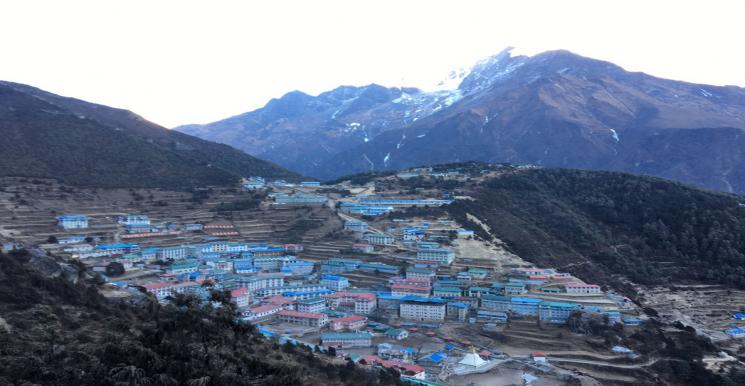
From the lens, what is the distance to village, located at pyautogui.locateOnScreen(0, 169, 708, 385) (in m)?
28.8

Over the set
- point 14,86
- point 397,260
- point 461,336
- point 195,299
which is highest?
point 14,86

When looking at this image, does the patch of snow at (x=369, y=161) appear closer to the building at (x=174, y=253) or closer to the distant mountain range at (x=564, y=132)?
the distant mountain range at (x=564, y=132)

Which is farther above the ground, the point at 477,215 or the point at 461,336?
the point at 477,215

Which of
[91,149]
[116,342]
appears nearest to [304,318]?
[116,342]

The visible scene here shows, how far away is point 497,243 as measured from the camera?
4694cm

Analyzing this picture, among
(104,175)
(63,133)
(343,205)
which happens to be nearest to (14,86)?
(63,133)

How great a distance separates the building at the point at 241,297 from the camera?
3541 cm

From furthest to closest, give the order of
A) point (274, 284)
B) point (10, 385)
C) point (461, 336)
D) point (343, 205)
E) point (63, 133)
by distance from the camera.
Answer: point (63, 133) → point (343, 205) → point (274, 284) → point (461, 336) → point (10, 385)

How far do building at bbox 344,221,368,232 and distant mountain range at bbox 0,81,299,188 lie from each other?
890 inches

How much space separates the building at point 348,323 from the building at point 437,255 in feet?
35.9

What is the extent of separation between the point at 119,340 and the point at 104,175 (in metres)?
53.6

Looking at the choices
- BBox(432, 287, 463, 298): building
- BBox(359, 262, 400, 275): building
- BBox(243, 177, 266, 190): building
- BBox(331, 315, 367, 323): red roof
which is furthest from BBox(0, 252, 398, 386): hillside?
BBox(243, 177, 266, 190): building

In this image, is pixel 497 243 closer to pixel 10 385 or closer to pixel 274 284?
pixel 274 284

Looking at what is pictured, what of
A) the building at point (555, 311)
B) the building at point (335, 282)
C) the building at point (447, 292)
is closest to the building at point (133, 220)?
the building at point (335, 282)
